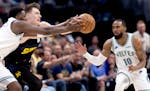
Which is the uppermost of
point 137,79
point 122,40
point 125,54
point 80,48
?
point 122,40

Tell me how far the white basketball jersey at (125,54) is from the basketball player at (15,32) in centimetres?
255

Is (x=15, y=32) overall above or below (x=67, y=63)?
above

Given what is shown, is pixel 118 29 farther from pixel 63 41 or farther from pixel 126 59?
pixel 63 41

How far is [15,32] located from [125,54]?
9.37ft

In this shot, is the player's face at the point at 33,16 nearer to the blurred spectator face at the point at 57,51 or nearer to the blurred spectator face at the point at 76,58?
the blurred spectator face at the point at 76,58

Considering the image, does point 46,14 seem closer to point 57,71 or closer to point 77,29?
point 57,71

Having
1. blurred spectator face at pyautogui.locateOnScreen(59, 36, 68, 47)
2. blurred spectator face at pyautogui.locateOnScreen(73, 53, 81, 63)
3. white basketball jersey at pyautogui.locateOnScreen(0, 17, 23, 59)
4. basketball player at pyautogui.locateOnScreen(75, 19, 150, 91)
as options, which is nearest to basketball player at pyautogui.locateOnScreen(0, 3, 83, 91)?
white basketball jersey at pyautogui.locateOnScreen(0, 17, 23, 59)

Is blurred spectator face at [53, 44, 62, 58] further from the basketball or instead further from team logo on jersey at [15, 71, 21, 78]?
the basketball

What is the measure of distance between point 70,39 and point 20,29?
21.5ft

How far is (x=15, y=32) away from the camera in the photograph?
7.12 meters

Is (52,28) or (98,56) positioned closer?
(52,28)

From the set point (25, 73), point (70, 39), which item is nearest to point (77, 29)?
point (25, 73)

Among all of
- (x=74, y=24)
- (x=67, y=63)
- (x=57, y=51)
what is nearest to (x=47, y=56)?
(x=67, y=63)

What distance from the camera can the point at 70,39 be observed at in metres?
13.6
